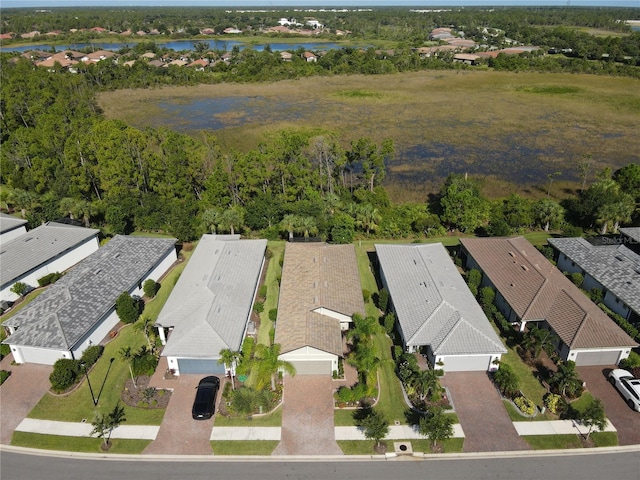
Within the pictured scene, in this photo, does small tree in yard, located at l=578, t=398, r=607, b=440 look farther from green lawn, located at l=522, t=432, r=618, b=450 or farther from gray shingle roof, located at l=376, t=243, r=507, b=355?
gray shingle roof, located at l=376, t=243, r=507, b=355

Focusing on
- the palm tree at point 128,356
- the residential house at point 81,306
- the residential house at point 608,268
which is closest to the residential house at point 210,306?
the palm tree at point 128,356

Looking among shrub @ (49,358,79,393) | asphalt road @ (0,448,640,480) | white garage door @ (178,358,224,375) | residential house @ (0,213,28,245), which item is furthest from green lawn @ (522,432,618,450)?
residential house @ (0,213,28,245)

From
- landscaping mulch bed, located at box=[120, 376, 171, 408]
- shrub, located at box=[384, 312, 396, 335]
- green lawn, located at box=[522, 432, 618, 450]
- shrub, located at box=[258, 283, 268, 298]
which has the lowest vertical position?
green lawn, located at box=[522, 432, 618, 450]

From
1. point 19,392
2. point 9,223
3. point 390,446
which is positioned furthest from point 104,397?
point 9,223

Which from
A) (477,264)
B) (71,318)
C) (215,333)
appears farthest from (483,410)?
(71,318)

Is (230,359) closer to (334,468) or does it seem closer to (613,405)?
(334,468)

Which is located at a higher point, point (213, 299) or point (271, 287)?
point (213, 299)
